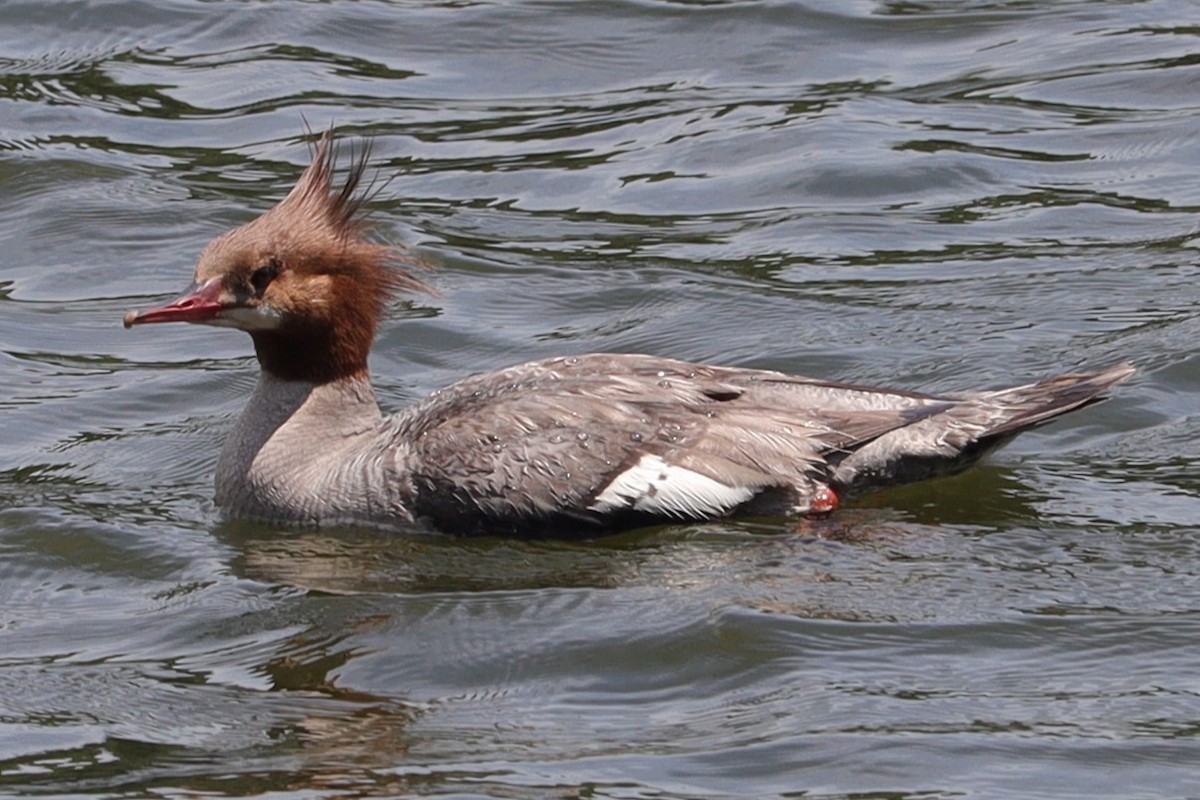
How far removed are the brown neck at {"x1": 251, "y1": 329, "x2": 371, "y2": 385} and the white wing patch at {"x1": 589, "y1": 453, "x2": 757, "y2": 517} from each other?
1.38 m

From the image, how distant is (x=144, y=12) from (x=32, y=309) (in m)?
4.54

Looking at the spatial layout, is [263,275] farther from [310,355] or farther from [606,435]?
[606,435]

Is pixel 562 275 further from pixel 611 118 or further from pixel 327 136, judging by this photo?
pixel 327 136

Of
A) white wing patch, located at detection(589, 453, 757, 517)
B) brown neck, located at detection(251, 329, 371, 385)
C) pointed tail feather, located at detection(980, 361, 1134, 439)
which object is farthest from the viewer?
brown neck, located at detection(251, 329, 371, 385)

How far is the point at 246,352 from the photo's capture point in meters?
11.4

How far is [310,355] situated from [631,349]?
86.5 inches

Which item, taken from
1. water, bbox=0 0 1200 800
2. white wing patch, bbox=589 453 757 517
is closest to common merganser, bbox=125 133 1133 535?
white wing patch, bbox=589 453 757 517

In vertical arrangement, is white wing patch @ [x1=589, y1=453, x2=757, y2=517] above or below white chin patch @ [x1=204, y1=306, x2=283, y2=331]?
below

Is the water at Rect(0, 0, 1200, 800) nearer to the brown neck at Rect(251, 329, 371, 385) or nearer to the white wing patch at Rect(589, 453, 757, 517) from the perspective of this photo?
the white wing patch at Rect(589, 453, 757, 517)

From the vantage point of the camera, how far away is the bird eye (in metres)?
8.84

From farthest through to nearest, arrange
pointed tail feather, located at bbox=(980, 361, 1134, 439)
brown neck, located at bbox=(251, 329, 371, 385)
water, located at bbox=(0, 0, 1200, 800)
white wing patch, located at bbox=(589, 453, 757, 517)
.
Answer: brown neck, located at bbox=(251, 329, 371, 385), pointed tail feather, located at bbox=(980, 361, 1134, 439), white wing patch, located at bbox=(589, 453, 757, 517), water, located at bbox=(0, 0, 1200, 800)

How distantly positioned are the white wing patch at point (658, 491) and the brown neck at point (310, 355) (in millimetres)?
1380

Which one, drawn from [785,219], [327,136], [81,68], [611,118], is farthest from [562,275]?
[81,68]

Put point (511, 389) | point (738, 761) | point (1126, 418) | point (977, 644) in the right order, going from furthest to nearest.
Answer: point (1126, 418)
point (511, 389)
point (977, 644)
point (738, 761)
